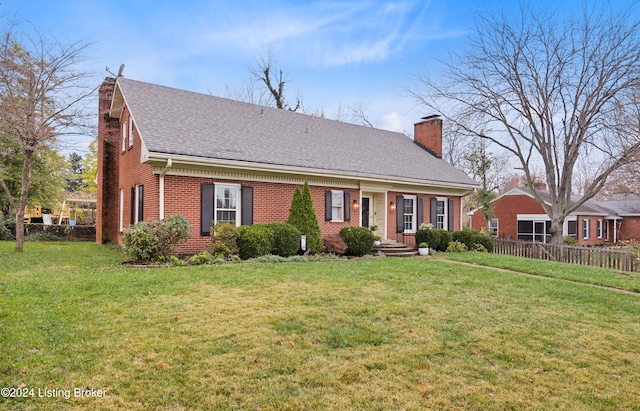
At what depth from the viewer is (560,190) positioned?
63.0ft

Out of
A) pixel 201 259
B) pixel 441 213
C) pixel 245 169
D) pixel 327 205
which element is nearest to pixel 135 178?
pixel 245 169

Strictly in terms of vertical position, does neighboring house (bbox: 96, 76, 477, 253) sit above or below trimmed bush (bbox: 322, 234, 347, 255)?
above

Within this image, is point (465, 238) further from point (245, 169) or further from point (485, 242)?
point (245, 169)

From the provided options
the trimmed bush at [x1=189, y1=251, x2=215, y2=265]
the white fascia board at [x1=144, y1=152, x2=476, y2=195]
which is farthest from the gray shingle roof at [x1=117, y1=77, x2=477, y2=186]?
the trimmed bush at [x1=189, y1=251, x2=215, y2=265]

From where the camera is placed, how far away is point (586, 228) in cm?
2950

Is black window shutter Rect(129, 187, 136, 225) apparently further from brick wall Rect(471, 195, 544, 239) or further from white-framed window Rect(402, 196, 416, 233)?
brick wall Rect(471, 195, 544, 239)

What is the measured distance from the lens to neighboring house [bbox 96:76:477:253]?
11773 mm

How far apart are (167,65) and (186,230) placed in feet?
38.5

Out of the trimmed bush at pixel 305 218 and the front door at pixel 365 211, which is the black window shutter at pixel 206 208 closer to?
the trimmed bush at pixel 305 218

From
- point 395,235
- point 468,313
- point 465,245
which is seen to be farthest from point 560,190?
point 468,313

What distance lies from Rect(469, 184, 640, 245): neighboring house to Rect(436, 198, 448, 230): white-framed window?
39.9 feet

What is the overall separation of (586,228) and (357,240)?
2471 centimetres

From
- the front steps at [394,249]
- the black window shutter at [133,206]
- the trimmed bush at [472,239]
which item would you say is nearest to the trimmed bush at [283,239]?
the front steps at [394,249]

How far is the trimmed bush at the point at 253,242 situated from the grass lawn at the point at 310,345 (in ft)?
10.7
